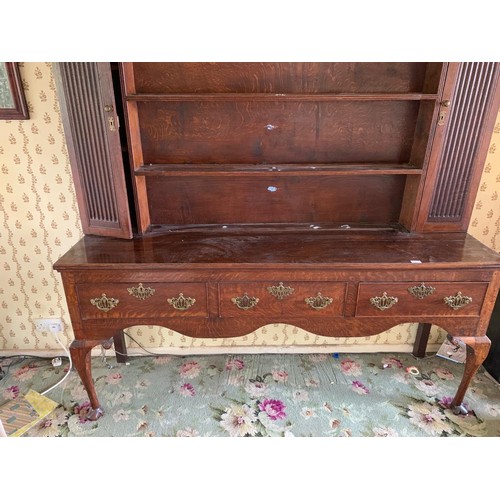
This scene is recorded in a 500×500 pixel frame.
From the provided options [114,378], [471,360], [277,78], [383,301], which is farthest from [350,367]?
[277,78]

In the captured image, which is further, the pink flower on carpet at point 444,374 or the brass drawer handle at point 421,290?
the pink flower on carpet at point 444,374

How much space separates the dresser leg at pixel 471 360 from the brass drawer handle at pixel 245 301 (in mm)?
930

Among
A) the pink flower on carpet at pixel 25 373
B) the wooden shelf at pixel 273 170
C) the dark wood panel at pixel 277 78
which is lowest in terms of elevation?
the pink flower on carpet at pixel 25 373

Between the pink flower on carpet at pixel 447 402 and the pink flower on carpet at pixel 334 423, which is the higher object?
the pink flower on carpet at pixel 447 402

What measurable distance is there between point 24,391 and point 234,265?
1.45 metres

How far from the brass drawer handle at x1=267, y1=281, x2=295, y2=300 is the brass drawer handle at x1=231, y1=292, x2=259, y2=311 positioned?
74mm

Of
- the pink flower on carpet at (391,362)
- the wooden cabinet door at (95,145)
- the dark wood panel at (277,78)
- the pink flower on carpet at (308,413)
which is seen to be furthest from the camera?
the pink flower on carpet at (391,362)

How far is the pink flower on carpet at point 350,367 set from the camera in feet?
6.63

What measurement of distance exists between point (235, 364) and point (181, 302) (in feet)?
2.61

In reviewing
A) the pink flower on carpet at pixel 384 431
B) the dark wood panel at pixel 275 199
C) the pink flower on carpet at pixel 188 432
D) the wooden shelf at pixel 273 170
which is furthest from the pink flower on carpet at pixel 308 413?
the wooden shelf at pixel 273 170

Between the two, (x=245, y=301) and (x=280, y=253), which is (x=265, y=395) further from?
(x=280, y=253)

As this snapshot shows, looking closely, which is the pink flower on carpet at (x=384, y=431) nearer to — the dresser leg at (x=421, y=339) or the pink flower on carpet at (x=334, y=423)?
the pink flower on carpet at (x=334, y=423)
